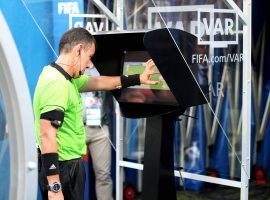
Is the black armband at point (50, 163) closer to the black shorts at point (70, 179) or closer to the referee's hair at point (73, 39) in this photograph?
the black shorts at point (70, 179)

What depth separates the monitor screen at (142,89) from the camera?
3.53 meters

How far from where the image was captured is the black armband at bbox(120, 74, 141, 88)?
11.8 ft

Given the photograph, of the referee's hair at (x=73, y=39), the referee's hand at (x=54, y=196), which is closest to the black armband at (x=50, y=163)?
the referee's hand at (x=54, y=196)

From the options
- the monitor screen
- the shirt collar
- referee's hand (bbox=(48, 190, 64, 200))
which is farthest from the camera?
the monitor screen

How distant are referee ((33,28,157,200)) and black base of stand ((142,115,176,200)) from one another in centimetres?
48

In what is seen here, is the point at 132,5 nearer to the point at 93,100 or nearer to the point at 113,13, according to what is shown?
the point at 113,13

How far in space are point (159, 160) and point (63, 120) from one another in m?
0.78

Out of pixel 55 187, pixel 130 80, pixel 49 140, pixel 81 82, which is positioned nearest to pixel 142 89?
pixel 130 80

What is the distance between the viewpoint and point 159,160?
3564mm

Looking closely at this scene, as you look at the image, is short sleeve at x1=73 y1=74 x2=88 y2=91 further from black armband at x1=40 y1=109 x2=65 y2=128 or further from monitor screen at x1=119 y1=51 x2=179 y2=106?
black armband at x1=40 y1=109 x2=65 y2=128

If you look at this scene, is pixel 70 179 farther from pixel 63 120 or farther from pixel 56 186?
pixel 63 120

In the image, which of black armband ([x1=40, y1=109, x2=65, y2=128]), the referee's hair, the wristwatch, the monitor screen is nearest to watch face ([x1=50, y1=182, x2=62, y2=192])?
the wristwatch

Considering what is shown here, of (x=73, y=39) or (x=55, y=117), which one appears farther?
(x=73, y=39)

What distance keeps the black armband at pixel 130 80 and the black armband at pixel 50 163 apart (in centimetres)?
85
